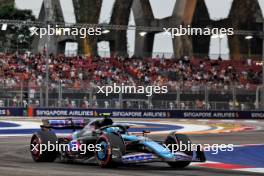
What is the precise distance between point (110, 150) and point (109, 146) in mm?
79

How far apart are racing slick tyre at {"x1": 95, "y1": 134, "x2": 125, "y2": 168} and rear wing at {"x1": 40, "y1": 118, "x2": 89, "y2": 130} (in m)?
1.95

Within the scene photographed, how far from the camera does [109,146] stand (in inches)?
496

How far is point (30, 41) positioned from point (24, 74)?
93.9 ft

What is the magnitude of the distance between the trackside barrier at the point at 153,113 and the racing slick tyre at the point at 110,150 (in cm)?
2429

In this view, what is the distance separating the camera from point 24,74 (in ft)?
145

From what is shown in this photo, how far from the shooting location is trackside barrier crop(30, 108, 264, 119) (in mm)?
37656

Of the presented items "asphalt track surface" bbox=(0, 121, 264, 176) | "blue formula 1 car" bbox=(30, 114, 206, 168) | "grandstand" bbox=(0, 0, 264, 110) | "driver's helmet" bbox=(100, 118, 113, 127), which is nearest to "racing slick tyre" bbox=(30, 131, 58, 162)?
"blue formula 1 car" bbox=(30, 114, 206, 168)

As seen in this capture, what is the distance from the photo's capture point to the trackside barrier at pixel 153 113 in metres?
37.7

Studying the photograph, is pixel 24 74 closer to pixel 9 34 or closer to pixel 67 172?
pixel 9 34

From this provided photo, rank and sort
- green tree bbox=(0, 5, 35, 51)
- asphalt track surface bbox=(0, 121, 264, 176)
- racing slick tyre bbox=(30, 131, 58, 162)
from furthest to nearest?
1. green tree bbox=(0, 5, 35, 51)
2. racing slick tyre bbox=(30, 131, 58, 162)
3. asphalt track surface bbox=(0, 121, 264, 176)

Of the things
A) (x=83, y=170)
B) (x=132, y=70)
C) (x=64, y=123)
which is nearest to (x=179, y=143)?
(x=83, y=170)

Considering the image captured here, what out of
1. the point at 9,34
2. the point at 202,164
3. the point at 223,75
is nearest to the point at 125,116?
the point at 223,75

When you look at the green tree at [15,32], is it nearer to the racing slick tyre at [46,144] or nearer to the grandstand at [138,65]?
the grandstand at [138,65]

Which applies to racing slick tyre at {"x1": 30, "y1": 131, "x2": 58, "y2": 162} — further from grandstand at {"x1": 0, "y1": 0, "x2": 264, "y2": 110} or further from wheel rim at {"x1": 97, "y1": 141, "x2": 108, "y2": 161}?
grandstand at {"x1": 0, "y1": 0, "x2": 264, "y2": 110}
